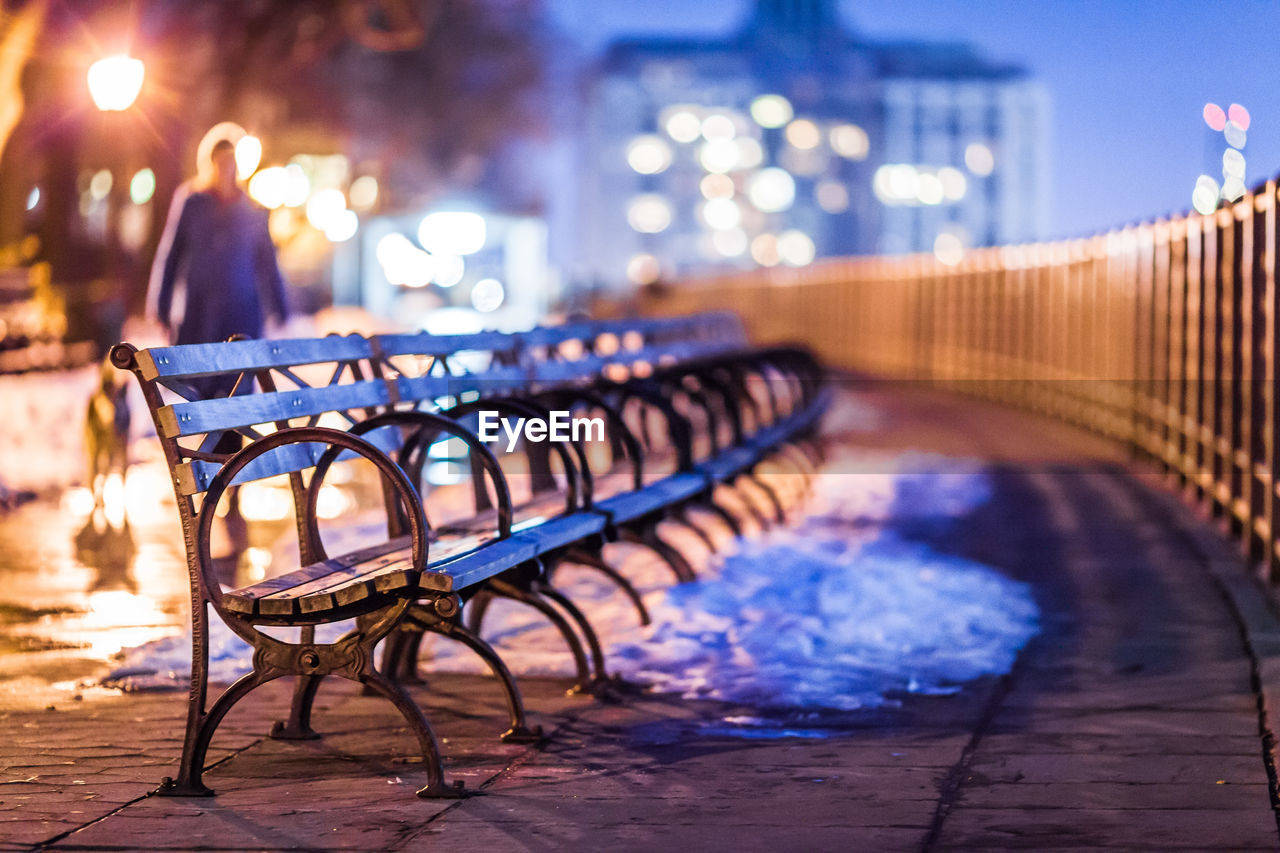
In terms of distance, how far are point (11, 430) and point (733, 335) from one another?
6.63 meters

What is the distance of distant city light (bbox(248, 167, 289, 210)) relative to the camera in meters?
25.5

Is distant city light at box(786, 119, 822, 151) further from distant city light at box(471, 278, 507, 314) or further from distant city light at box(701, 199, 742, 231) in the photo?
distant city light at box(471, 278, 507, 314)

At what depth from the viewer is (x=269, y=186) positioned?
2603 cm

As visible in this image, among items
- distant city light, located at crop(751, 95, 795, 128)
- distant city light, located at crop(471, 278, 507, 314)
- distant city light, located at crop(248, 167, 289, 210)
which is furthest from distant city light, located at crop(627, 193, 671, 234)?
distant city light, located at crop(248, 167, 289, 210)

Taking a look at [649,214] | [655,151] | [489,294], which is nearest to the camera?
[489,294]

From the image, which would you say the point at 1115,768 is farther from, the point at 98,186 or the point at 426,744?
the point at 98,186

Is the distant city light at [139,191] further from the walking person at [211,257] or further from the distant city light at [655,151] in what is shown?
the distant city light at [655,151]

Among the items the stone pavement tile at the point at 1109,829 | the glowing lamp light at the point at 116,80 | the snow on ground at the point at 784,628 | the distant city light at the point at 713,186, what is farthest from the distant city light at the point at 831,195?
the stone pavement tile at the point at 1109,829

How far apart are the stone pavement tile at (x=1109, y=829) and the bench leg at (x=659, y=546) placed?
8.88ft

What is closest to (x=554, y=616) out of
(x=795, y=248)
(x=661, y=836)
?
(x=661, y=836)

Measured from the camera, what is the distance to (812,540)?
31.6 feet

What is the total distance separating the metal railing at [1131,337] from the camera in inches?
365

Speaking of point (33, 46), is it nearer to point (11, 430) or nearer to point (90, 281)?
point (11, 430)

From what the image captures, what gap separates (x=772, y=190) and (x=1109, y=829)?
140 m
